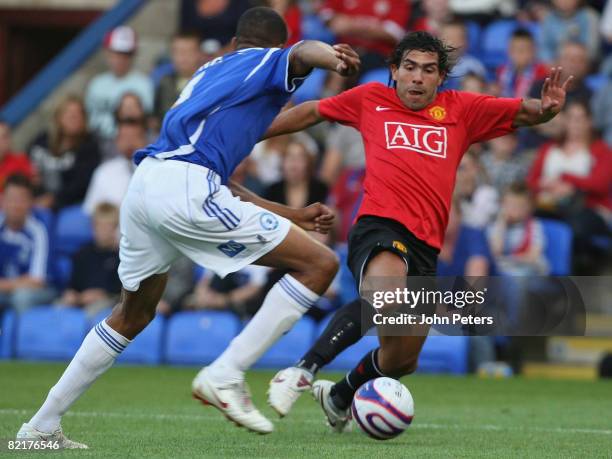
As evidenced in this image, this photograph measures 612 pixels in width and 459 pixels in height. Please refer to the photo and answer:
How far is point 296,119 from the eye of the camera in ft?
25.4

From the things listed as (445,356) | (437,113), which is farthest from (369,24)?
(437,113)

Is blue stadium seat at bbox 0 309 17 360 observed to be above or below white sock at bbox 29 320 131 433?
below

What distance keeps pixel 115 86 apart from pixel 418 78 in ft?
31.6

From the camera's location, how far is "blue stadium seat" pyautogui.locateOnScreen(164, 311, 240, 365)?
1341 centimetres

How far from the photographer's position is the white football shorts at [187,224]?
669 cm

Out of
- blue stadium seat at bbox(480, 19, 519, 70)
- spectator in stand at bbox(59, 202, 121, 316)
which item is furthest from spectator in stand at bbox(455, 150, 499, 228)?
spectator in stand at bbox(59, 202, 121, 316)

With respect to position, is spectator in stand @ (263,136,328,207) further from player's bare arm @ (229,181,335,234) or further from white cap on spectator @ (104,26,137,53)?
player's bare arm @ (229,181,335,234)

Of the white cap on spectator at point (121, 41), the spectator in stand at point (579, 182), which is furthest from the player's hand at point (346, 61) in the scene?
the white cap on spectator at point (121, 41)

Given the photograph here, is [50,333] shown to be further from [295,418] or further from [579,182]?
[579,182]

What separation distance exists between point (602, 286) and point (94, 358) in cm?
835

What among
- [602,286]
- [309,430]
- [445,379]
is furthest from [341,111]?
[602,286]

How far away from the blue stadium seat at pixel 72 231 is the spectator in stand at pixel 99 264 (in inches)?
41.9

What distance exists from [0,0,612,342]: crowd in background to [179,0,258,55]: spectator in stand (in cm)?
2

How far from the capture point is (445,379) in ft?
40.5
